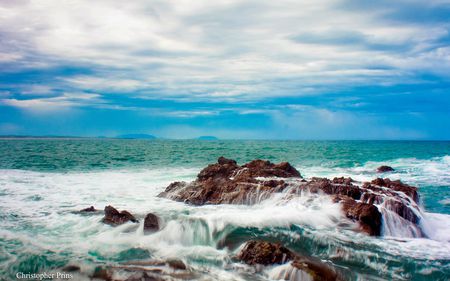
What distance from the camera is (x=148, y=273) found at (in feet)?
27.9

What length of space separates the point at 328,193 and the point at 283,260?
7750 millimetres

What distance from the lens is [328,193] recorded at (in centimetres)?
1622

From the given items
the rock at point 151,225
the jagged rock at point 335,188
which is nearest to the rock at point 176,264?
the rock at point 151,225

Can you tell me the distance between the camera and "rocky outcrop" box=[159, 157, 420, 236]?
13.6 metres

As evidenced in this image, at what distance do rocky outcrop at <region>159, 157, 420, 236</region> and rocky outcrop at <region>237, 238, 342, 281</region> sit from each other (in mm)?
4190

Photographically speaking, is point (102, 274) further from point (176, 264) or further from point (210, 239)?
point (210, 239)

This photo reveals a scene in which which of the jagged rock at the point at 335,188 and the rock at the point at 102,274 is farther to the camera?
the jagged rock at the point at 335,188

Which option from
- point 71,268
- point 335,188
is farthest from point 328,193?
point 71,268

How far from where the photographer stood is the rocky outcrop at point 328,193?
1356 centimetres

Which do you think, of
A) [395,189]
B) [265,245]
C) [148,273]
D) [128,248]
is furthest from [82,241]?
[395,189]

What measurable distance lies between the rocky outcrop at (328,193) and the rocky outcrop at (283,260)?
419cm

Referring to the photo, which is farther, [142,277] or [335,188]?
[335,188]

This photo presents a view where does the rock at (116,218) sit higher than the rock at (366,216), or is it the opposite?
the rock at (366,216)

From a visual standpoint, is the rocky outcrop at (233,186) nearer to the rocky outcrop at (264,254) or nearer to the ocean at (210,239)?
the ocean at (210,239)
